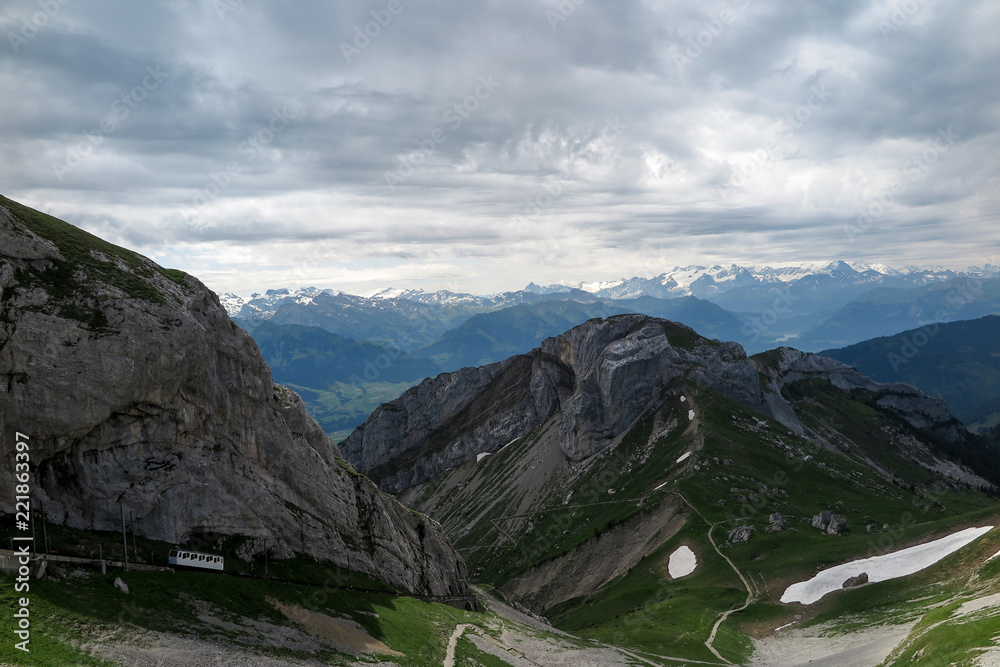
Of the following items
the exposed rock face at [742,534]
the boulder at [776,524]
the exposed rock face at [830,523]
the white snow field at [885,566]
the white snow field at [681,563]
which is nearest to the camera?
the white snow field at [885,566]

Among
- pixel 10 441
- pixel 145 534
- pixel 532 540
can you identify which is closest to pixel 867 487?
pixel 532 540

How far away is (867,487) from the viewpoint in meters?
167

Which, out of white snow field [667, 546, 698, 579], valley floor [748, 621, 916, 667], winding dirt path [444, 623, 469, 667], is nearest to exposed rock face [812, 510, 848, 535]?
white snow field [667, 546, 698, 579]

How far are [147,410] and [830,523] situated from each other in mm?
122885

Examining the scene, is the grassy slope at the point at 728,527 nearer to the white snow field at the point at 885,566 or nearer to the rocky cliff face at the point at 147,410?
the white snow field at the point at 885,566

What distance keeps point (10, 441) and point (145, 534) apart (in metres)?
13.1

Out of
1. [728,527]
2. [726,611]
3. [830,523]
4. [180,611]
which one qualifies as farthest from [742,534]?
[180,611]

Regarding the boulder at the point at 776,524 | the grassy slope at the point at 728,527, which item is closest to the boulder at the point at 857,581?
the grassy slope at the point at 728,527

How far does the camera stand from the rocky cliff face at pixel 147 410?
163 ft

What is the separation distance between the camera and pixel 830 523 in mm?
122625

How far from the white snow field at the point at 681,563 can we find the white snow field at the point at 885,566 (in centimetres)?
2808

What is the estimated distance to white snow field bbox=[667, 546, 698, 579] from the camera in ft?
397

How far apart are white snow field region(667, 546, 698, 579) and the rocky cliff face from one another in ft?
225

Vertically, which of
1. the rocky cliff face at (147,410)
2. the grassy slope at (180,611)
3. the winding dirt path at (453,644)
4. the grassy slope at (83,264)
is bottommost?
the winding dirt path at (453,644)
